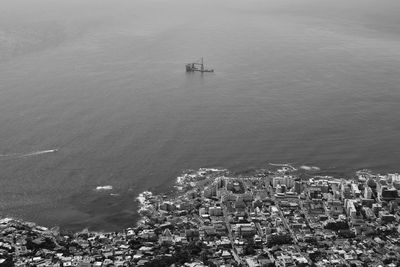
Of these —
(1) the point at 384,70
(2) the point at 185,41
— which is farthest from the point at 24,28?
(1) the point at 384,70

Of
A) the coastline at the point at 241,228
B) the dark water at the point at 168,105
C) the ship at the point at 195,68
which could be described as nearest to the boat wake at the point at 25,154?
the dark water at the point at 168,105

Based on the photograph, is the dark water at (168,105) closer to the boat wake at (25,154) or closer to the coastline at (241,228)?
the boat wake at (25,154)

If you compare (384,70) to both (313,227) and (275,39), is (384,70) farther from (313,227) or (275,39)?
(313,227)

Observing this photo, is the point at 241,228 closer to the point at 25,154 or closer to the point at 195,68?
the point at 25,154

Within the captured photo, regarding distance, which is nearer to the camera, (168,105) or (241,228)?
(241,228)

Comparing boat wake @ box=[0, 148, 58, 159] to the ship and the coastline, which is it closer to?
the coastline

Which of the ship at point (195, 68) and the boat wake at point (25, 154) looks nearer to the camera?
the boat wake at point (25, 154)

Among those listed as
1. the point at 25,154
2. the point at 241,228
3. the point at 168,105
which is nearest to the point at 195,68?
the point at 168,105

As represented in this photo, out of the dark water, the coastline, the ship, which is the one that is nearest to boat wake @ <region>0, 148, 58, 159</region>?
the dark water
